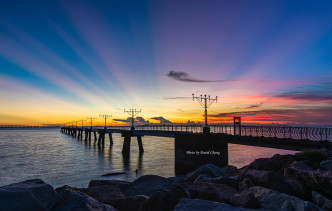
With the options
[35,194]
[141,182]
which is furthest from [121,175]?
[35,194]

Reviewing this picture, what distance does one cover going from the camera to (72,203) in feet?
10.5

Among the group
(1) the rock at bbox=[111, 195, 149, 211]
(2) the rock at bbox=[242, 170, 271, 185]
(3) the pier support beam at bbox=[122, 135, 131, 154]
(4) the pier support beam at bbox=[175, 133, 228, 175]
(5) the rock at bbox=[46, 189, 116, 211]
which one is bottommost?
(3) the pier support beam at bbox=[122, 135, 131, 154]

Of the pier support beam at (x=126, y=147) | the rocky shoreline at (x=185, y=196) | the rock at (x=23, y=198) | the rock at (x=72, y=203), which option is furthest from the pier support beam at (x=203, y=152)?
the pier support beam at (x=126, y=147)

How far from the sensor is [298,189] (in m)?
4.67

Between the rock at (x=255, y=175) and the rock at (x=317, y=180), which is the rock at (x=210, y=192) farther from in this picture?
the rock at (x=317, y=180)

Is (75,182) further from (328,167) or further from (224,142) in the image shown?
(328,167)

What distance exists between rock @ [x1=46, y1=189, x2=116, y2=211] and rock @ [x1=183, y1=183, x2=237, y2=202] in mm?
1866

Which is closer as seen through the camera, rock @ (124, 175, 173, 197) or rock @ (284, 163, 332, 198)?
rock @ (284, 163, 332, 198)

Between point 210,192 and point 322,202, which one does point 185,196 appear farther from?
point 322,202

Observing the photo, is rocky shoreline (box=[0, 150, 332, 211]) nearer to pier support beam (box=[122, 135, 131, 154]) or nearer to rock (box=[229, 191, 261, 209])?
rock (box=[229, 191, 261, 209])

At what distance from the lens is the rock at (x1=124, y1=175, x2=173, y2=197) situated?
5375 mm

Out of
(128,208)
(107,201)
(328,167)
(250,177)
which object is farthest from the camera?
(328,167)

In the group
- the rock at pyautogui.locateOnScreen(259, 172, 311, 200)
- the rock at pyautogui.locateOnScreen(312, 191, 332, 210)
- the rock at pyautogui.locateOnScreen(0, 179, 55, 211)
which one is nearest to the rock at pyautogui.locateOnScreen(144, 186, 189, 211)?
the rock at pyautogui.locateOnScreen(0, 179, 55, 211)

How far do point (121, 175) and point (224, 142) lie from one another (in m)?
14.5
